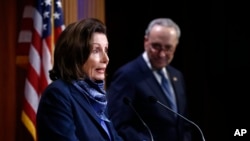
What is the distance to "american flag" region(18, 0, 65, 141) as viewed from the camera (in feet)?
9.78

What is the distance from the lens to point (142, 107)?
9.37 feet

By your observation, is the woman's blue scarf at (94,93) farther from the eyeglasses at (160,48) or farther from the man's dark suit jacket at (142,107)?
the eyeglasses at (160,48)

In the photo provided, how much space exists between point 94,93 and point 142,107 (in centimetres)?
98

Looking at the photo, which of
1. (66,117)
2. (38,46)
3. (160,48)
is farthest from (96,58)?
(160,48)

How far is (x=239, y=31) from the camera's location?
4270 millimetres

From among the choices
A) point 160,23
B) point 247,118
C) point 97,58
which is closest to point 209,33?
point 247,118

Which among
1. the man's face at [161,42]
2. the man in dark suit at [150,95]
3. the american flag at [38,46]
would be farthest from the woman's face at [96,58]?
the man's face at [161,42]

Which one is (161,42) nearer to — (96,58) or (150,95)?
(150,95)

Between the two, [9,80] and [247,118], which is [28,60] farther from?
[247,118]

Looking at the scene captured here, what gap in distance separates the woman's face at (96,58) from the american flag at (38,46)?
1110 mm

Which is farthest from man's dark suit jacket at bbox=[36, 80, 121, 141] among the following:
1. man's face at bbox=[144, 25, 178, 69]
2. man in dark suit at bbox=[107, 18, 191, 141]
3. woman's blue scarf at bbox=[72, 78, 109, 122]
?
man's face at bbox=[144, 25, 178, 69]

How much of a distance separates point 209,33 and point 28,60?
1790 millimetres

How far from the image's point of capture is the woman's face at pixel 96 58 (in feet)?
6.27

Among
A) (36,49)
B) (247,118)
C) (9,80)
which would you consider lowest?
(247,118)
